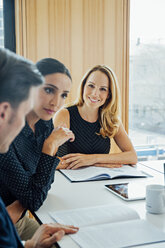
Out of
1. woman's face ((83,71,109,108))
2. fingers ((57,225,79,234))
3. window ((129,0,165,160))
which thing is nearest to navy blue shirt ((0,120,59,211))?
fingers ((57,225,79,234))

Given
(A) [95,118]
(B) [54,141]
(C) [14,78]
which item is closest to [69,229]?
(B) [54,141]

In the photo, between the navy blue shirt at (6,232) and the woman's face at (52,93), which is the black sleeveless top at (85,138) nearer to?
the woman's face at (52,93)

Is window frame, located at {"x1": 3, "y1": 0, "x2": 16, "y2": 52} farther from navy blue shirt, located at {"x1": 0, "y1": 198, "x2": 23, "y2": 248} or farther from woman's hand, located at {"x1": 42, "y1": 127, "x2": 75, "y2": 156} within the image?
navy blue shirt, located at {"x1": 0, "y1": 198, "x2": 23, "y2": 248}

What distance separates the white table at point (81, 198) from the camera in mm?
1145

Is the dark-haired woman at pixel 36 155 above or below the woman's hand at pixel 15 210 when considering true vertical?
above

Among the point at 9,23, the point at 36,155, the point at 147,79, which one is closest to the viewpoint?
the point at 36,155

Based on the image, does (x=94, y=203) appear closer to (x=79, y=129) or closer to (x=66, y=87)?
(x=66, y=87)

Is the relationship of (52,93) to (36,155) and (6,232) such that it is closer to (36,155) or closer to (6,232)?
(36,155)

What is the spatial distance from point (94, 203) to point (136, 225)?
→ 256 millimetres

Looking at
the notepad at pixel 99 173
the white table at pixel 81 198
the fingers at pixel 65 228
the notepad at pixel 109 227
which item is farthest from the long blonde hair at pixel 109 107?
the fingers at pixel 65 228

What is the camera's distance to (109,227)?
3.37 ft

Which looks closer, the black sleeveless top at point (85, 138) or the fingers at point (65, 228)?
the fingers at point (65, 228)

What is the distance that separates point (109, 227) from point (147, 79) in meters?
2.82

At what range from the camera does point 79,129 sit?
2.22 metres
